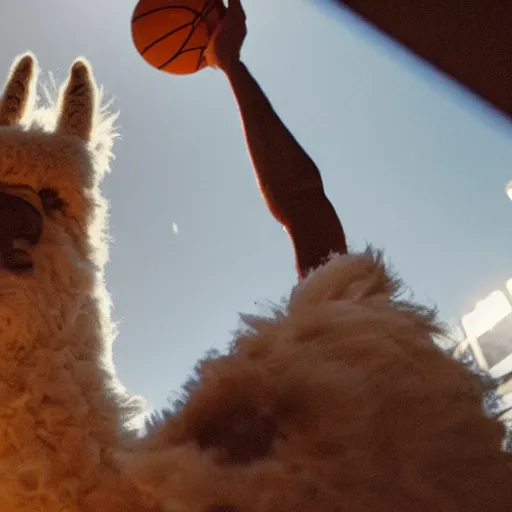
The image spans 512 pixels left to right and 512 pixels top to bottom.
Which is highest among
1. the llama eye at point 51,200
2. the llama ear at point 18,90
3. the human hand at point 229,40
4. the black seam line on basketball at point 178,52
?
the black seam line on basketball at point 178,52

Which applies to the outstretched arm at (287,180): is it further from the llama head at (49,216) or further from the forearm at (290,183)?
the llama head at (49,216)

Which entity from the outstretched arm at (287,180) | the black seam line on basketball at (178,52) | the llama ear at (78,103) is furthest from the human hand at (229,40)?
the black seam line on basketball at (178,52)

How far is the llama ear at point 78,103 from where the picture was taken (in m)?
0.64

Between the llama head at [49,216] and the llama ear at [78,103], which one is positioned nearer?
the llama head at [49,216]

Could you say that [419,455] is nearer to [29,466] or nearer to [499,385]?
[499,385]

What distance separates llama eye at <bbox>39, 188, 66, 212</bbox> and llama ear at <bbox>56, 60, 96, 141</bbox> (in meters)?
0.10

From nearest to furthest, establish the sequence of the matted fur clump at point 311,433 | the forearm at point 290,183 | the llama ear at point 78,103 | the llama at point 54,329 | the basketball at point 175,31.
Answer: the matted fur clump at point 311,433
the llama at point 54,329
the forearm at point 290,183
the llama ear at point 78,103
the basketball at point 175,31

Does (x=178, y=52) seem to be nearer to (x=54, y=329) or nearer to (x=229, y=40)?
(x=229, y=40)

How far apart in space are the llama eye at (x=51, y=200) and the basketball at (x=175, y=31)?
0.56 m

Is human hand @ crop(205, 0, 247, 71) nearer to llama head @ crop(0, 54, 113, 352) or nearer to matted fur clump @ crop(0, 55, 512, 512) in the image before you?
llama head @ crop(0, 54, 113, 352)

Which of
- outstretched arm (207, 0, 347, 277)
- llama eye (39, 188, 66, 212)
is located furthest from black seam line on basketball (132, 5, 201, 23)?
llama eye (39, 188, 66, 212)

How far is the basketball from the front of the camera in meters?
0.99

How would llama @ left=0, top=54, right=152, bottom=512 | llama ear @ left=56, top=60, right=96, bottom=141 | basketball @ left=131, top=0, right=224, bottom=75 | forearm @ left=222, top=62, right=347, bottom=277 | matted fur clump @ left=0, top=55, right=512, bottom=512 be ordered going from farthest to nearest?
1. basketball @ left=131, top=0, right=224, bottom=75
2. llama ear @ left=56, top=60, right=96, bottom=141
3. forearm @ left=222, top=62, right=347, bottom=277
4. llama @ left=0, top=54, right=152, bottom=512
5. matted fur clump @ left=0, top=55, right=512, bottom=512

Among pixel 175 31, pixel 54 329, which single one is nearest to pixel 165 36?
pixel 175 31
